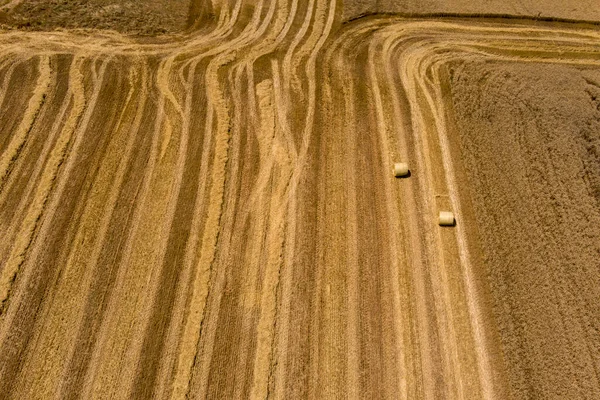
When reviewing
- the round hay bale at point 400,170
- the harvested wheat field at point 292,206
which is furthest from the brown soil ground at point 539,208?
the round hay bale at point 400,170

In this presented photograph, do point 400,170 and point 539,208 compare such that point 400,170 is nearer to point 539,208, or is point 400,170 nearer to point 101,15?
point 539,208

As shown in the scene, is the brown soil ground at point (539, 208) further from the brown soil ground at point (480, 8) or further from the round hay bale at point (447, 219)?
the brown soil ground at point (480, 8)

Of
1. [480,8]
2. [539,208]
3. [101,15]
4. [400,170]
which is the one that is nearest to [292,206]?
[400,170]

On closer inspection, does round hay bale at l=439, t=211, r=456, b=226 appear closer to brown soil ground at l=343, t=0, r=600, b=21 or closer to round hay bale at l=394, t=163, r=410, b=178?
round hay bale at l=394, t=163, r=410, b=178

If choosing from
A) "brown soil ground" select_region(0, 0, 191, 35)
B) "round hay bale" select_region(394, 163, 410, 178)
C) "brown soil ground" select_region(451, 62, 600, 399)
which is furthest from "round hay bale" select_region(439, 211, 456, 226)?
"brown soil ground" select_region(0, 0, 191, 35)

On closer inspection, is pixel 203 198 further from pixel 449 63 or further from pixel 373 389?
pixel 449 63

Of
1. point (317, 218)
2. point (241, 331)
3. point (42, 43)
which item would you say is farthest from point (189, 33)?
point (241, 331)
